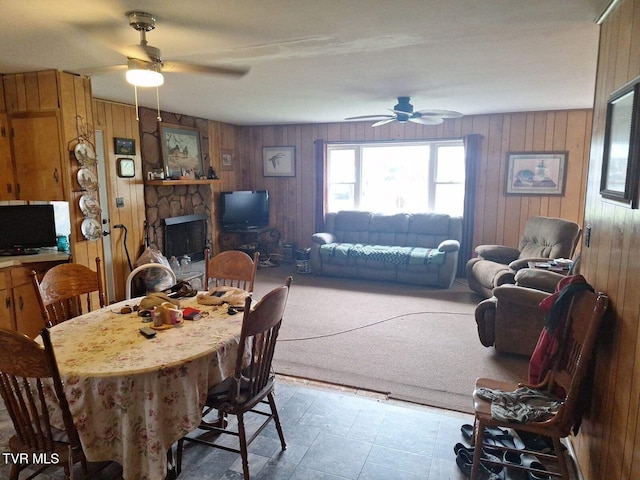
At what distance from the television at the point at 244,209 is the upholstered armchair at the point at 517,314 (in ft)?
14.2

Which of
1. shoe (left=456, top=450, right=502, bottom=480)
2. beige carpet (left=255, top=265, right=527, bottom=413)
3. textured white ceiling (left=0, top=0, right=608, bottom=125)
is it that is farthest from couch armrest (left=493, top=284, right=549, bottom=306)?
textured white ceiling (left=0, top=0, right=608, bottom=125)

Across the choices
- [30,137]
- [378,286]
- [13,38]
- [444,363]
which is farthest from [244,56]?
[378,286]

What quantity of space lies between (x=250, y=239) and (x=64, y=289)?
473cm

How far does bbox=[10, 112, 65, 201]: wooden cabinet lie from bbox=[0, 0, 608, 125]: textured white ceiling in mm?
404

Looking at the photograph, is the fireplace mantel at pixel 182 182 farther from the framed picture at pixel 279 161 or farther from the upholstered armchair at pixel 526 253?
the upholstered armchair at pixel 526 253

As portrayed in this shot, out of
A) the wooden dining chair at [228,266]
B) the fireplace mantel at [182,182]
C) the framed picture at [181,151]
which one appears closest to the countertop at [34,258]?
the wooden dining chair at [228,266]

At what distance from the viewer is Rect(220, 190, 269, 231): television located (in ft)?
22.0

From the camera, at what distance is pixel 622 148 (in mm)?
1660

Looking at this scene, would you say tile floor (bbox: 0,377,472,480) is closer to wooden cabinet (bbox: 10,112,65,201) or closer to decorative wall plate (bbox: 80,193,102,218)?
decorative wall plate (bbox: 80,193,102,218)

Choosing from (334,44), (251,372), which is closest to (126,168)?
(334,44)

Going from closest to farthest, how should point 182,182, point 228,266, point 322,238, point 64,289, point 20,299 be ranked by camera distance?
point 64,289
point 228,266
point 20,299
point 182,182
point 322,238

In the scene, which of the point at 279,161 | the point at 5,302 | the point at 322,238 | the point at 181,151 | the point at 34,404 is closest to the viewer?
the point at 34,404

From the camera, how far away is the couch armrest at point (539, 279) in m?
3.38

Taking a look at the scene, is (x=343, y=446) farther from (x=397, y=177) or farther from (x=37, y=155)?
(x=397, y=177)
